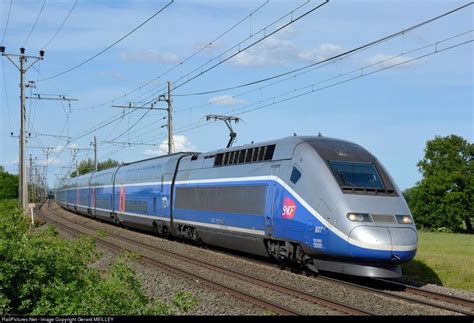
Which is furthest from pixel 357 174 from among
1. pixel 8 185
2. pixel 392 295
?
pixel 8 185

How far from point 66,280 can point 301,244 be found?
5497 mm

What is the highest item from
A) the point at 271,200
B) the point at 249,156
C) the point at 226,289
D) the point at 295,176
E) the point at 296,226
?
the point at 249,156

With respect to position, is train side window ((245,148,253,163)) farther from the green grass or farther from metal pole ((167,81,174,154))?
metal pole ((167,81,174,154))

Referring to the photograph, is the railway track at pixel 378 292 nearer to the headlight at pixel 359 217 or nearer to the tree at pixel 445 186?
the headlight at pixel 359 217

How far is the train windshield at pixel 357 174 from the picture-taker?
13844mm

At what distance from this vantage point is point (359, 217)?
42.3 feet

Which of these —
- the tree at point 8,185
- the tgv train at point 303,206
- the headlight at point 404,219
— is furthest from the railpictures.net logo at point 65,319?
the tree at point 8,185

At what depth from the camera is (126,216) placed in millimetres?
32969

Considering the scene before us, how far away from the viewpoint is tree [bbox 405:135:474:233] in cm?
6400

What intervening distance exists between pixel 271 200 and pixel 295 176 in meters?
1.29

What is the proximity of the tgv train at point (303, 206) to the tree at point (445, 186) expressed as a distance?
47.8m

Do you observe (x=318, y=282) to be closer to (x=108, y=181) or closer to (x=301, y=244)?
(x=301, y=244)

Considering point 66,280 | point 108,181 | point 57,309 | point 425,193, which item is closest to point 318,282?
point 66,280

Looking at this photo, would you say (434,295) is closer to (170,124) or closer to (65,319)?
(65,319)
